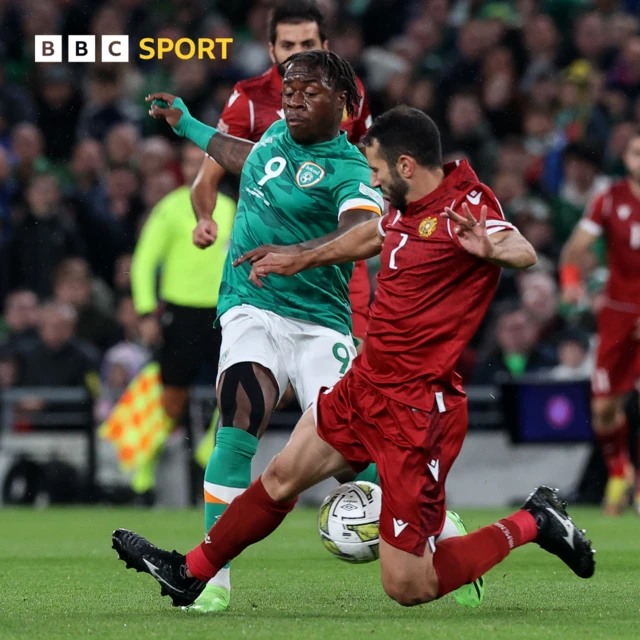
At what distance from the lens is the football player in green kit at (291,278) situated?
550cm

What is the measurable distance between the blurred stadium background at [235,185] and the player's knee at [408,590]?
6.11 metres

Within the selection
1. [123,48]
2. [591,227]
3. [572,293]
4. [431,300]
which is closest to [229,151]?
[431,300]

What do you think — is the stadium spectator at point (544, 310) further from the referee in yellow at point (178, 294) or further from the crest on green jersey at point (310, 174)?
the crest on green jersey at point (310, 174)

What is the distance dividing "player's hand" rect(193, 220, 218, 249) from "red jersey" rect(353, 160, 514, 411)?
4.76ft

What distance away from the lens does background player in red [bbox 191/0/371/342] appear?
21.8ft

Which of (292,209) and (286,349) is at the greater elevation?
(292,209)

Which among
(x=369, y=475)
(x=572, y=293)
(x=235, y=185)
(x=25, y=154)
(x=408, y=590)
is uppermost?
(x=25, y=154)

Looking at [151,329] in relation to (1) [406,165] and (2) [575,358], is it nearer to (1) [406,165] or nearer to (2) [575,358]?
(2) [575,358]

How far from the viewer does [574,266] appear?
399 inches

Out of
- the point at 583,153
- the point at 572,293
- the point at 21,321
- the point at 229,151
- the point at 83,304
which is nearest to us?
the point at 229,151

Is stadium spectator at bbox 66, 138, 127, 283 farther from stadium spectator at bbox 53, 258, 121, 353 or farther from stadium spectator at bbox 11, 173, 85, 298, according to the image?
stadium spectator at bbox 53, 258, 121, 353

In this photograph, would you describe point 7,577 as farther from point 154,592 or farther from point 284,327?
point 284,327

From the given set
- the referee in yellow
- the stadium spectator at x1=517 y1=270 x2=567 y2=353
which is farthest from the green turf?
the stadium spectator at x1=517 y1=270 x2=567 y2=353

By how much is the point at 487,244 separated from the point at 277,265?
816 millimetres
